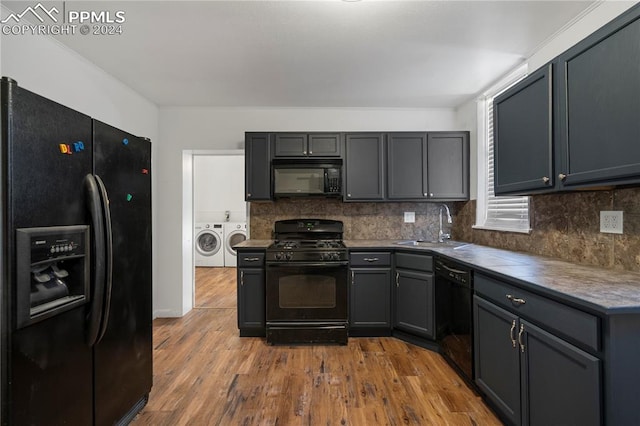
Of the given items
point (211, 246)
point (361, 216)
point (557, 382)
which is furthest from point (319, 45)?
point (211, 246)

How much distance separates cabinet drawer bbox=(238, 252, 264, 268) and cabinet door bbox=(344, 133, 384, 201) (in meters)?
1.13

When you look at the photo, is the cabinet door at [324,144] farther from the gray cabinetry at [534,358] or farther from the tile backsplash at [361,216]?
the gray cabinetry at [534,358]

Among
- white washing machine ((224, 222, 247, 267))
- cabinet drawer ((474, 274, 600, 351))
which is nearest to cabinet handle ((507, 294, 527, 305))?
cabinet drawer ((474, 274, 600, 351))

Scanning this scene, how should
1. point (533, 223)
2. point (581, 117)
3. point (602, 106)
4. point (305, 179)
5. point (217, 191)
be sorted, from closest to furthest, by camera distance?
point (602, 106) → point (581, 117) → point (533, 223) → point (305, 179) → point (217, 191)

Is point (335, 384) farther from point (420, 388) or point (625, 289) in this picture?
point (625, 289)

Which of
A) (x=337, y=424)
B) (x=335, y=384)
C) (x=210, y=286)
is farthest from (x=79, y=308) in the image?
(x=210, y=286)

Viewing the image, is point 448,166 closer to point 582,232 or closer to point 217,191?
point 582,232

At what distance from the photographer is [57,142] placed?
1.27 meters

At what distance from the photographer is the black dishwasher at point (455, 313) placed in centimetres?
208

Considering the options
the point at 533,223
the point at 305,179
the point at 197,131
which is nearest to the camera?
the point at 533,223

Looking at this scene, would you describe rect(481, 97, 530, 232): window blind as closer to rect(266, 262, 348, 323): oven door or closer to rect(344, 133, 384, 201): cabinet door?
rect(344, 133, 384, 201): cabinet door

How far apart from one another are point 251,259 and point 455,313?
1.90 meters

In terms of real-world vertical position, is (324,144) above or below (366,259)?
above

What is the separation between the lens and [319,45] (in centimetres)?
224
